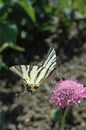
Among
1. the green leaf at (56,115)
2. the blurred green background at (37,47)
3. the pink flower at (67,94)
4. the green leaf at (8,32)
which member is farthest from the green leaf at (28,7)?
the pink flower at (67,94)

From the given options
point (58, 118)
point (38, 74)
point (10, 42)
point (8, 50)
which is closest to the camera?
point (38, 74)

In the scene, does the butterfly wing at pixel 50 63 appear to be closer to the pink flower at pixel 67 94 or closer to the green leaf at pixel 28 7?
the pink flower at pixel 67 94

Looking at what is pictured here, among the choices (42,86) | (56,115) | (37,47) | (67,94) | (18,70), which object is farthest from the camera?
(37,47)

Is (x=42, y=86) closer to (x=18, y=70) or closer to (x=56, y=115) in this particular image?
(x=56, y=115)

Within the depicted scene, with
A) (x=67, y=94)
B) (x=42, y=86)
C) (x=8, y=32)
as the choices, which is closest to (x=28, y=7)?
(x=8, y=32)

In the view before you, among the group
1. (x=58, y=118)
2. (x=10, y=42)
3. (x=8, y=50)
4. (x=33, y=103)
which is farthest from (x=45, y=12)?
(x=58, y=118)

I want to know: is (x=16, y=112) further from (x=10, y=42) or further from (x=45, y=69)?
(x=45, y=69)

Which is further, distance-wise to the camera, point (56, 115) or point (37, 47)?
point (37, 47)

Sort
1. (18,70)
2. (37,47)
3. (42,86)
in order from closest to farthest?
(18,70), (42,86), (37,47)
